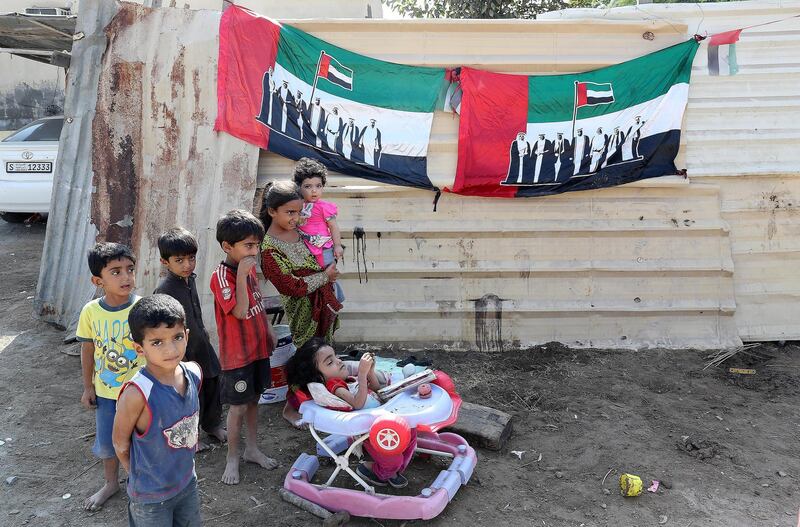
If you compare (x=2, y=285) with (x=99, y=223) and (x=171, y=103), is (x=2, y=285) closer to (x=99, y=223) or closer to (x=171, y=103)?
(x=99, y=223)

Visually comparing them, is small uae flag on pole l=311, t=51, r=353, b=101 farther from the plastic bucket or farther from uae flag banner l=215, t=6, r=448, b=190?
the plastic bucket

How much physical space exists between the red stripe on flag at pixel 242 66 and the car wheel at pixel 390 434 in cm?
302

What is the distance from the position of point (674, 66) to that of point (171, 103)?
13.7ft

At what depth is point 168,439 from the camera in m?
2.52

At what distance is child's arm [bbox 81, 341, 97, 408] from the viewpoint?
3.28 m

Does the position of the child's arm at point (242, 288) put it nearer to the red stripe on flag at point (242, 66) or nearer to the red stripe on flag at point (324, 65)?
the red stripe on flag at point (242, 66)

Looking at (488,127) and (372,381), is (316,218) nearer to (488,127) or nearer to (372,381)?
(372,381)

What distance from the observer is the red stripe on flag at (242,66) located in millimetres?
5180

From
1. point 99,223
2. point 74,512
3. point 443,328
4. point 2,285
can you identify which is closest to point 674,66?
point 443,328

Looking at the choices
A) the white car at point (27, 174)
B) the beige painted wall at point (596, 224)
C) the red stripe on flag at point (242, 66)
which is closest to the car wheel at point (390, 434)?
the beige painted wall at point (596, 224)

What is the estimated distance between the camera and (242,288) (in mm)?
3537

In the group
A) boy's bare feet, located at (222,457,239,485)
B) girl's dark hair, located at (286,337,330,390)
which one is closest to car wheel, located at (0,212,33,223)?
boy's bare feet, located at (222,457,239,485)

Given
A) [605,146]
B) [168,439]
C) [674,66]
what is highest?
[674,66]

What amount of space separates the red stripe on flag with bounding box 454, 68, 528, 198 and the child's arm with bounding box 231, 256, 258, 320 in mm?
2382
